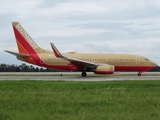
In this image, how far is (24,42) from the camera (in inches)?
1549

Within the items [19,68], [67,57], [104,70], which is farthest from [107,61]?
[19,68]

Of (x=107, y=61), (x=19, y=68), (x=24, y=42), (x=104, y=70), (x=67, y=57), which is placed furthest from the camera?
(x=19, y=68)

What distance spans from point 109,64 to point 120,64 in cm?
133

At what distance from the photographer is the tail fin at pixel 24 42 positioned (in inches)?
1547

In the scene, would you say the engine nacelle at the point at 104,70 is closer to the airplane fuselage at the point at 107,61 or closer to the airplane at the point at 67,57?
the airplane at the point at 67,57

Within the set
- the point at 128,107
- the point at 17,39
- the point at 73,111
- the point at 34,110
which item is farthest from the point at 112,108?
the point at 17,39

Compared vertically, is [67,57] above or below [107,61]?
above

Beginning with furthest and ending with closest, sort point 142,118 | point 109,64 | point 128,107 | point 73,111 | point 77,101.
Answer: point 109,64 < point 77,101 < point 128,107 < point 73,111 < point 142,118

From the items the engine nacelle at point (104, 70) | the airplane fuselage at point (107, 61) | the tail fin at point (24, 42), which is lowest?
the engine nacelle at point (104, 70)

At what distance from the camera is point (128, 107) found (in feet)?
32.9

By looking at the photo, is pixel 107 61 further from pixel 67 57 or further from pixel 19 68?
pixel 19 68

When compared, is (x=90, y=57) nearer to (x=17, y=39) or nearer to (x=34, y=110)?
(x=17, y=39)

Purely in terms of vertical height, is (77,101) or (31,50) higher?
(31,50)

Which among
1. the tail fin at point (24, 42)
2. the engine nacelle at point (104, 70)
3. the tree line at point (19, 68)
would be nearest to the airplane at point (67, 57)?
the tail fin at point (24, 42)
